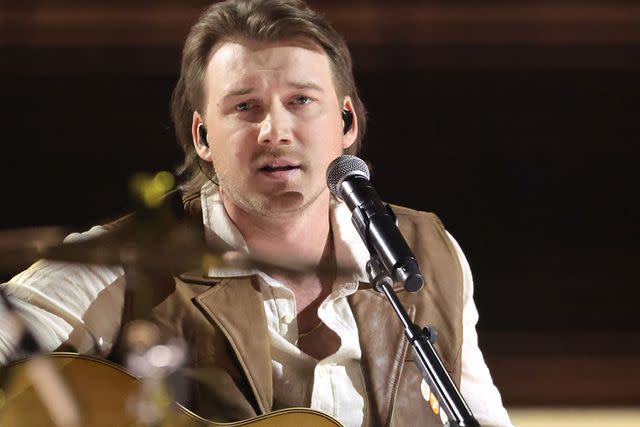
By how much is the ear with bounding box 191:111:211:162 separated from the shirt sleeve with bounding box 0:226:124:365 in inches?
12.1

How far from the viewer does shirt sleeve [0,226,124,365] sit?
52.9 inches

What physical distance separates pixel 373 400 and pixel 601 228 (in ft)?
3.31

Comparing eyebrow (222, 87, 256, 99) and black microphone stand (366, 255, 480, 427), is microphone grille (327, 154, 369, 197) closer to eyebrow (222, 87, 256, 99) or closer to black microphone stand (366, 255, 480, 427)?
black microphone stand (366, 255, 480, 427)

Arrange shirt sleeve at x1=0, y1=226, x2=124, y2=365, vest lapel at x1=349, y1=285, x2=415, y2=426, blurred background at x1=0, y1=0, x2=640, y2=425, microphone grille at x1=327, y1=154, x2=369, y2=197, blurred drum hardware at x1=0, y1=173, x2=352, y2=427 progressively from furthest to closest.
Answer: blurred background at x1=0, y1=0, x2=640, y2=425
vest lapel at x1=349, y1=285, x2=415, y2=426
shirt sleeve at x1=0, y1=226, x2=124, y2=365
microphone grille at x1=327, y1=154, x2=369, y2=197
blurred drum hardware at x1=0, y1=173, x2=352, y2=427

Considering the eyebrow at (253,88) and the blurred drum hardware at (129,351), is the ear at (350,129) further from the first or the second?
→ the blurred drum hardware at (129,351)

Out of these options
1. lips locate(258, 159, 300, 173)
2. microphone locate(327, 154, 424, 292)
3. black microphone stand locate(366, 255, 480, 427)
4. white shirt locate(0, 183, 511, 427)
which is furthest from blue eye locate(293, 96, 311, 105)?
black microphone stand locate(366, 255, 480, 427)

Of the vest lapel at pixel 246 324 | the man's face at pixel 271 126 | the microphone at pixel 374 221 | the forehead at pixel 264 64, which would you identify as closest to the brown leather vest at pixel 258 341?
the vest lapel at pixel 246 324

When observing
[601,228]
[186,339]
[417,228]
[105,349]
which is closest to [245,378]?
[186,339]

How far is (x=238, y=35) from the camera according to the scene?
5.10 ft

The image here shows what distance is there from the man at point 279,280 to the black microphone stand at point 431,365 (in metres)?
0.45

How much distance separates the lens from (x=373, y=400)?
4.91ft

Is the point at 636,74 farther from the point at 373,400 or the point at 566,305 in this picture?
the point at 373,400

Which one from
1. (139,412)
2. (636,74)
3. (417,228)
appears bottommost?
(139,412)

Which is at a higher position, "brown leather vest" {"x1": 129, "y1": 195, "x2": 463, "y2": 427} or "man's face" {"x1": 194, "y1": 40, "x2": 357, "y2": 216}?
"man's face" {"x1": 194, "y1": 40, "x2": 357, "y2": 216}
